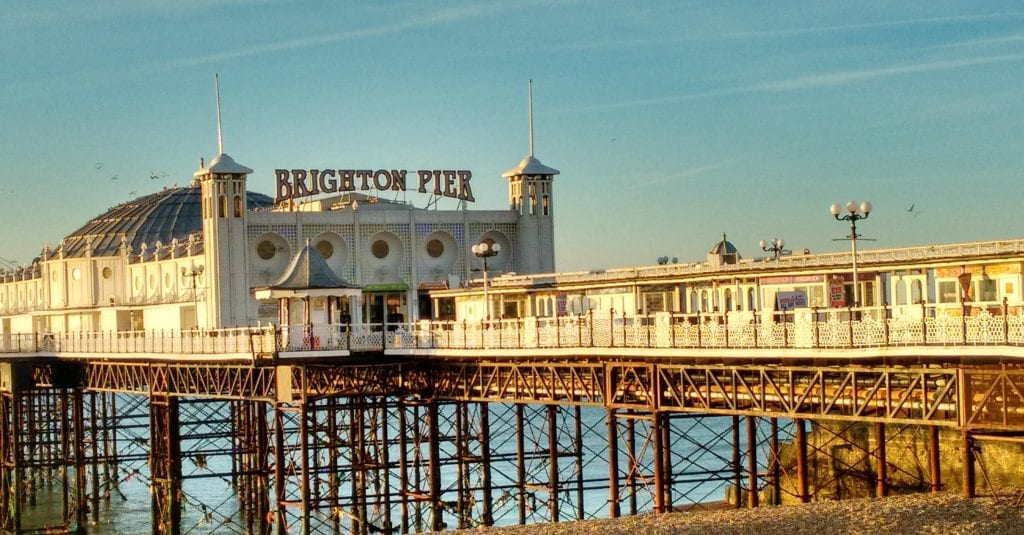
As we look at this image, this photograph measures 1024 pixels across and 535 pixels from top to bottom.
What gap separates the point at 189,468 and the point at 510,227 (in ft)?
99.6

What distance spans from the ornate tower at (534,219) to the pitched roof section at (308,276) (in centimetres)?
2517

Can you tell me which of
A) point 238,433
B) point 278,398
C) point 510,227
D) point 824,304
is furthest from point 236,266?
point 824,304

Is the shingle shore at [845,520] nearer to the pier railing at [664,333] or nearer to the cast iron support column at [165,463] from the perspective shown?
the pier railing at [664,333]

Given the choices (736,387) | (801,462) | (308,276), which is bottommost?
(801,462)

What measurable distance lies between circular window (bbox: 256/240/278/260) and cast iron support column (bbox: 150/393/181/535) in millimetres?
10837

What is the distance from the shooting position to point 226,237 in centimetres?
7931

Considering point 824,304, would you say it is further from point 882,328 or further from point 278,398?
point 278,398

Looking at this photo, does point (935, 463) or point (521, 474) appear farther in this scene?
point (521, 474)

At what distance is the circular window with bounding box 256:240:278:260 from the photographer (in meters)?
80.8

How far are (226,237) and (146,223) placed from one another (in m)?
40.1

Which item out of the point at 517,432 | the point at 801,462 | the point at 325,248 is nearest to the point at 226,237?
the point at 325,248

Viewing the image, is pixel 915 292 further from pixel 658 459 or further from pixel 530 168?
pixel 530 168

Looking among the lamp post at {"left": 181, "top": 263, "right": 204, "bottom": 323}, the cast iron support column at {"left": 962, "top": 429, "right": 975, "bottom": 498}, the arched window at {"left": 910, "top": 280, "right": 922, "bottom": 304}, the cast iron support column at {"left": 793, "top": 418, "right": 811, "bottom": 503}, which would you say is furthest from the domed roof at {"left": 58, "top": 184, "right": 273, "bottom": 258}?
the cast iron support column at {"left": 962, "top": 429, "right": 975, "bottom": 498}

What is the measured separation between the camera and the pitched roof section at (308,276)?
193 feet
